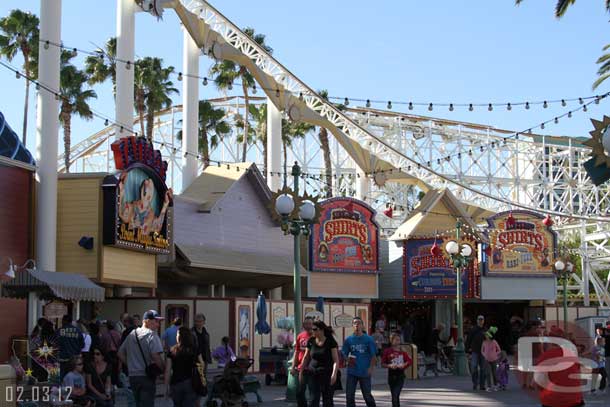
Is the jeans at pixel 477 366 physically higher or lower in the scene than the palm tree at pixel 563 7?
lower

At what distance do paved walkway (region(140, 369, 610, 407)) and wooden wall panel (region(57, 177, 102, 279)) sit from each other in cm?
488

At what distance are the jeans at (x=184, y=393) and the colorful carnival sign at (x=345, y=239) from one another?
2516 cm

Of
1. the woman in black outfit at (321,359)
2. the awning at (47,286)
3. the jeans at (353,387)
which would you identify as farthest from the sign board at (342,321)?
the woman in black outfit at (321,359)

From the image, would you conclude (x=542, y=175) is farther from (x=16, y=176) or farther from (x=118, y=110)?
(x=16, y=176)

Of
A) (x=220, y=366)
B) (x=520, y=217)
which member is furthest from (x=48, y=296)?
(x=520, y=217)

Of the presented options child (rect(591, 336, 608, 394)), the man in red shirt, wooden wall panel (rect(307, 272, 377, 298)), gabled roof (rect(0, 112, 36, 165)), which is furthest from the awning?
wooden wall panel (rect(307, 272, 377, 298))

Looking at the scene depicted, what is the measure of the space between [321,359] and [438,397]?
654 cm

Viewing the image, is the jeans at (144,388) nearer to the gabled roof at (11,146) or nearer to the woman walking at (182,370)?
the woman walking at (182,370)

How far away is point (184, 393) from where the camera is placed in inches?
479

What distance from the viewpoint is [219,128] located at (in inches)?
2143

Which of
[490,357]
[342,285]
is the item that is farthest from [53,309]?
[342,285]

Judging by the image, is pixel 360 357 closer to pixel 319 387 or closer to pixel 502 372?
pixel 319 387

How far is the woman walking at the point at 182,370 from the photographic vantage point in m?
12.1

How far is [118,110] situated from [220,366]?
11730 millimetres
